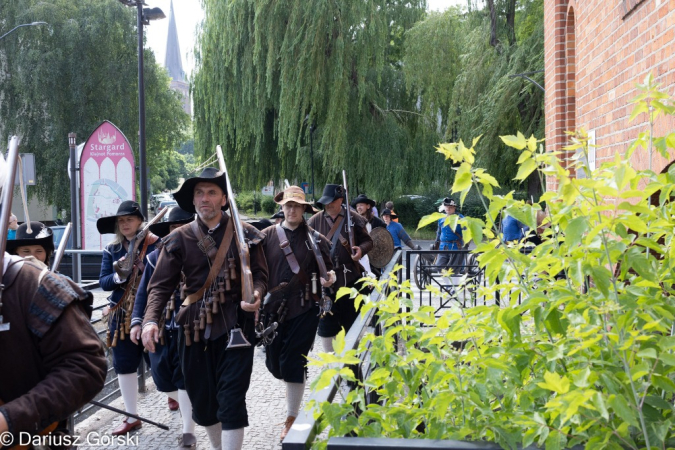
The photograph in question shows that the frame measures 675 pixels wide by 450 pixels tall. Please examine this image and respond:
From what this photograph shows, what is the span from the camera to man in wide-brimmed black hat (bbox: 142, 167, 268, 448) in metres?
4.68

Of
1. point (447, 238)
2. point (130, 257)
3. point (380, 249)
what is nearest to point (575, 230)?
point (130, 257)

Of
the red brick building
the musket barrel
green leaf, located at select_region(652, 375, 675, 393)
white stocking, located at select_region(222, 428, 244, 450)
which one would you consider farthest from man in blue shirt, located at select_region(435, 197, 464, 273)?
the musket barrel

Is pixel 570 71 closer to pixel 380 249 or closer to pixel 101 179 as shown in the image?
pixel 380 249

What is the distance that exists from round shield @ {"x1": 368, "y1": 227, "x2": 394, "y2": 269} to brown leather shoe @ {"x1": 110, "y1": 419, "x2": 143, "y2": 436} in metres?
4.56

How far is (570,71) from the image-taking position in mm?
7852

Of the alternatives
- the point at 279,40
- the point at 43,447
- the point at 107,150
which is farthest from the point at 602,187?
the point at 279,40

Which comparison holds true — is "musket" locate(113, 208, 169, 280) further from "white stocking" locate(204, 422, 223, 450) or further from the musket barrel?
the musket barrel

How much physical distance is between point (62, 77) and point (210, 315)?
88.6 feet

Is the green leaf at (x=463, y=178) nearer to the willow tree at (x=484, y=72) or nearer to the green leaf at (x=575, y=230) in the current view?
the green leaf at (x=575, y=230)

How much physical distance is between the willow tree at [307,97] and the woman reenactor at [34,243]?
55.9 feet

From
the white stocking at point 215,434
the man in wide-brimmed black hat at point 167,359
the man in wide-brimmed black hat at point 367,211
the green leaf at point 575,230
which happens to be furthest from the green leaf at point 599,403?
the man in wide-brimmed black hat at point 367,211

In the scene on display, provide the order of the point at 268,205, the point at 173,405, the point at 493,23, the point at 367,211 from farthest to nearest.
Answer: the point at 268,205 → the point at 493,23 → the point at 367,211 → the point at 173,405

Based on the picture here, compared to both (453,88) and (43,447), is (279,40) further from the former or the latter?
(43,447)

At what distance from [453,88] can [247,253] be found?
2110 cm
